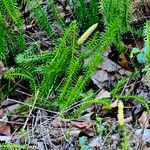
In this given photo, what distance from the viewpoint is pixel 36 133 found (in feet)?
8.57

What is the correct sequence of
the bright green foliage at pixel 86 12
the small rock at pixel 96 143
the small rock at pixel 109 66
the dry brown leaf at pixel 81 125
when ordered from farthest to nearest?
1. the bright green foliage at pixel 86 12
2. the small rock at pixel 109 66
3. the dry brown leaf at pixel 81 125
4. the small rock at pixel 96 143

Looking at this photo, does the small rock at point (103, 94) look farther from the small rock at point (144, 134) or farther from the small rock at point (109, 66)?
the small rock at point (144, 134)

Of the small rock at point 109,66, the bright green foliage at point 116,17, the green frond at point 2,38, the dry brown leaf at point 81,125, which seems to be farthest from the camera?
the small rock at point 109,66

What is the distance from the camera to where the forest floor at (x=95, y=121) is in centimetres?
251

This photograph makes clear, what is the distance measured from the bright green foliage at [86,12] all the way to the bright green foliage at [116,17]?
129mm

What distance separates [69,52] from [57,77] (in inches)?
7.8

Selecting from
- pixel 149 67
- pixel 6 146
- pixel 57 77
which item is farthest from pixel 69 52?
pixel 6 146

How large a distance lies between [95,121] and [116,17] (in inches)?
27.9

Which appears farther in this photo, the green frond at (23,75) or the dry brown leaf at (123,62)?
the dry brown leaf at (123,62)

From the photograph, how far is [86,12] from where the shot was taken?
320 centimetres

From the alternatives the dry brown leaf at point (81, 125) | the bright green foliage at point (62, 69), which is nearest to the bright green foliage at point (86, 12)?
the bright green foliage at point (62, 69)

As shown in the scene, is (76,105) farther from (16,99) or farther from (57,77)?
(16,99)

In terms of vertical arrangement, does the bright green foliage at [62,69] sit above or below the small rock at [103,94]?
above

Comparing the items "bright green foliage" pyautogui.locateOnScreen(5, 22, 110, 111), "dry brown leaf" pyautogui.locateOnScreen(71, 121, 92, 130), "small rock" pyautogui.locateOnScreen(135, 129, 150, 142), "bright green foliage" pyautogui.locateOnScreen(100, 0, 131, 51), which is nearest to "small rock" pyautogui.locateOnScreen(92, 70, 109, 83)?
"bright green foliage" pyautogui.locateOnScreen(5, 22, 110, 111)
